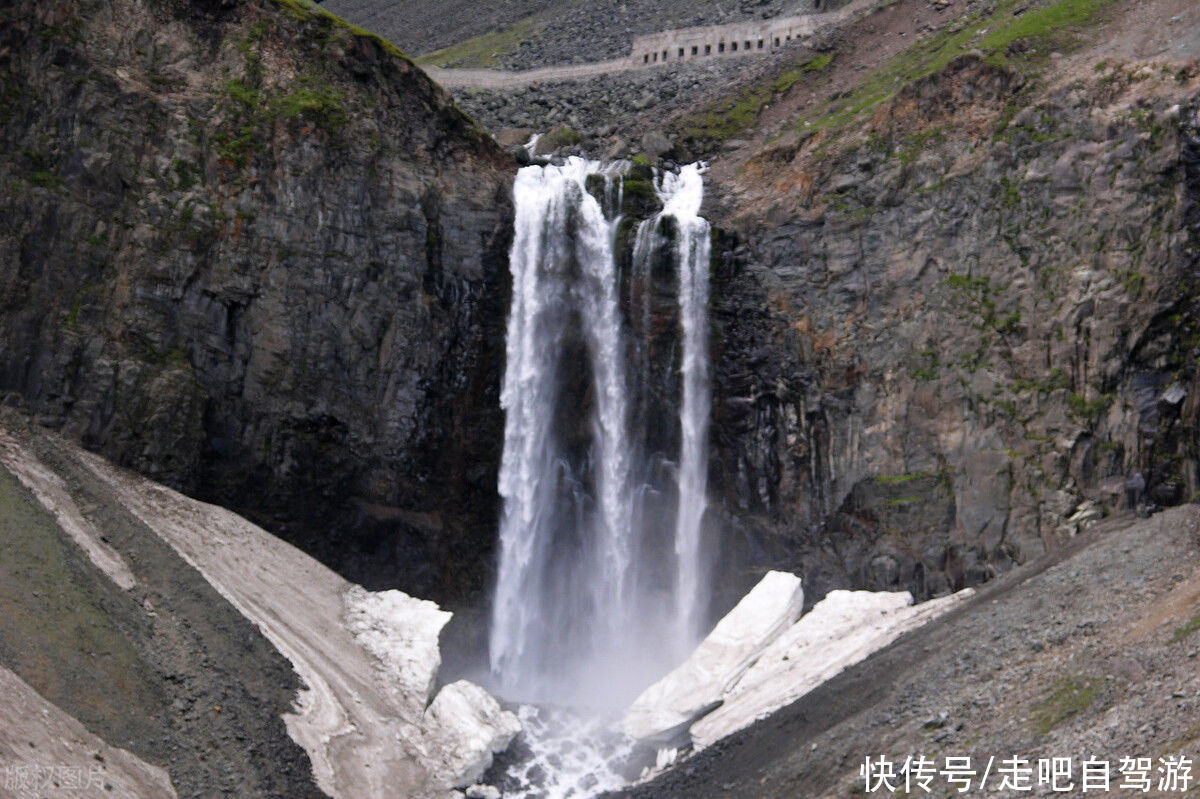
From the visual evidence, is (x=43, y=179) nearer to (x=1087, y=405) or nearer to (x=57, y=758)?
(x=57, y=758)

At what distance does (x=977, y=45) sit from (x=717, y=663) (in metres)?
24.2

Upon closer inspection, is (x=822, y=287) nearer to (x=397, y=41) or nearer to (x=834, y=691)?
(x=834, y=691)

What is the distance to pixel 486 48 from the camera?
72.4m

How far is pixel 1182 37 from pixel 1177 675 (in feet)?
75.3

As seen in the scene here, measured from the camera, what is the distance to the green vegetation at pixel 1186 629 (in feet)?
66.4

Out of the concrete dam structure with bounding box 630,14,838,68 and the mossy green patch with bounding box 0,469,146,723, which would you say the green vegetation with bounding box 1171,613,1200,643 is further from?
the concrete dam structure with bounding box 630,14,838,68

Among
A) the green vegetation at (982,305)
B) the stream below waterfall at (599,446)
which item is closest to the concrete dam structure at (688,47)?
the stream below waterfall at (599,446)

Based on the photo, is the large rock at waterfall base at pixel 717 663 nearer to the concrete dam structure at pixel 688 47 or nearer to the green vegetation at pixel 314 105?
the green vegetation at pixel 314 105

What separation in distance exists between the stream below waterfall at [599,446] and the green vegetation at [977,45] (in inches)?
313

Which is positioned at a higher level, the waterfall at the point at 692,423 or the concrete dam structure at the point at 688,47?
the concrete dam structure at the point at 688,47

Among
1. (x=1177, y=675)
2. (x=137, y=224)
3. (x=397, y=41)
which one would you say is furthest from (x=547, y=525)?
(x=397, y=41)

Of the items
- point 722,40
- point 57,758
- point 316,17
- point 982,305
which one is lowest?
point 57,758

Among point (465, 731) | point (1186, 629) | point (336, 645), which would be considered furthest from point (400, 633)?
point (1186, 629)

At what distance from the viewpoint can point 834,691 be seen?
87.5 ft
